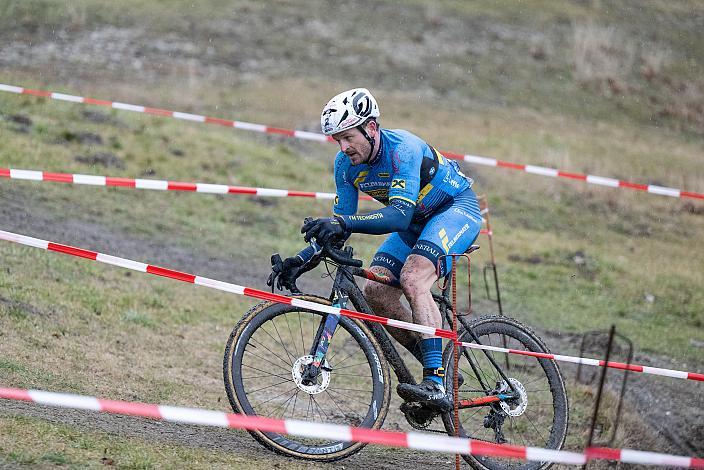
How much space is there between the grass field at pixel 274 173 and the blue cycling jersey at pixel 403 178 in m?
1.85

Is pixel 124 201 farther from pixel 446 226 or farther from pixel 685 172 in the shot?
pixel 685 172

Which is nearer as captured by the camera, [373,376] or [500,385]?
[373,376]

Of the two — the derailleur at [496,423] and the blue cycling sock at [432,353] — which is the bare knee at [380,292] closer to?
the blue cycling sock at [432,353]

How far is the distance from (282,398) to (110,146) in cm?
978

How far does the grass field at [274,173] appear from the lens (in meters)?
7.94

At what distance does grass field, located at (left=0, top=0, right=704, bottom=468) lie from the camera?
794 centimetres

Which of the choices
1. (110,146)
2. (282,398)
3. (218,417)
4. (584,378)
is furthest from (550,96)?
(218,417)

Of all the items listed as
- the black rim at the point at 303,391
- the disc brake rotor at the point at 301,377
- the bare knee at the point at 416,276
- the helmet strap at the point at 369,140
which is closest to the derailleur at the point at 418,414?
the black rim at the point at 303,391

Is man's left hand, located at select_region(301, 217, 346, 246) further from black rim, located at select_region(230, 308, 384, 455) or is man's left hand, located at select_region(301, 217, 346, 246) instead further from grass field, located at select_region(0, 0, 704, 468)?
grass field, located at select_region(0, 0, 704, 468)

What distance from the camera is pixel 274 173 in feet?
55.7

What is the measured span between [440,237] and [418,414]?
1217mm

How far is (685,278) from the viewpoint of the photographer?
14.9m

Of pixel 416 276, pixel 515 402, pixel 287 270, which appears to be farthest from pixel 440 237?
pixel 515 402

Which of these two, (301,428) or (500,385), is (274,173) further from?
(301,428)
